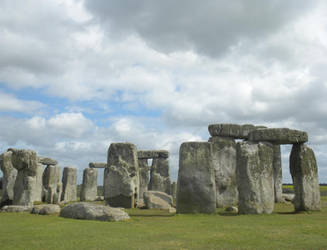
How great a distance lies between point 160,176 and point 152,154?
169 cm

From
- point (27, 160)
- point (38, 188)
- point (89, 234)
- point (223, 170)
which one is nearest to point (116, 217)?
point (89, 234)

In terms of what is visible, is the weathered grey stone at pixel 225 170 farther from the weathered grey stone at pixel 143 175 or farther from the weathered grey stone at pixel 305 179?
the weathered grey stone at pixel 143 175

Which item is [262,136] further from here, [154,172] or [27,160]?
[154,172]

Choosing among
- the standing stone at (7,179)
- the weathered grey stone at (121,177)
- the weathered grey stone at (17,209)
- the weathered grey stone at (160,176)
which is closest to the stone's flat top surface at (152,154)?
the weathered grey stone at (160,176)

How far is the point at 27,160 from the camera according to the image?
43.1 ft

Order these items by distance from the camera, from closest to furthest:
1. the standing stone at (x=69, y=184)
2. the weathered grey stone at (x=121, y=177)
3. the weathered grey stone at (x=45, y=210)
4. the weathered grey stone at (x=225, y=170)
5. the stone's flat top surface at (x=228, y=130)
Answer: the weathered grey stone at (x=45, y=210), the weathered grey stone at (x=121, y=177), the weathered grey stone at (x=225, y=170), the stone's flat top surface at (x=228, y=130), the standing stone at (x=69, y=184)

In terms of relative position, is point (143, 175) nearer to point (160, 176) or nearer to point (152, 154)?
point (160, 176)

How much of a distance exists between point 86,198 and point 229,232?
1943cm

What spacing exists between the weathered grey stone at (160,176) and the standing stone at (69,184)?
5.38m

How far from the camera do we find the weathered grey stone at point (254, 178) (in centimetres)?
1170

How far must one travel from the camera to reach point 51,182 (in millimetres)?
22578

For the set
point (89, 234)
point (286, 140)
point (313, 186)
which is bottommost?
point (89, 234)

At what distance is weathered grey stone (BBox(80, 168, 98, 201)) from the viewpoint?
85.1ft

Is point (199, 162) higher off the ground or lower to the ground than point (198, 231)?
higher
